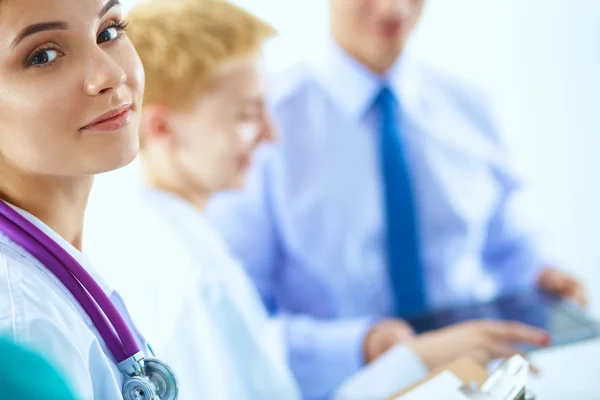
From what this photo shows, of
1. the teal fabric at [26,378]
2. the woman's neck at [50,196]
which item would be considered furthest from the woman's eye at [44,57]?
the teal fabric at [26,378]

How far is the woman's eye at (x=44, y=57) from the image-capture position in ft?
1.83

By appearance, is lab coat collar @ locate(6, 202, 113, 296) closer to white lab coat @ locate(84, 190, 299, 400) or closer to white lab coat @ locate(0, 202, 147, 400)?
white lab coat @ locate(0, 202, 147, 400)

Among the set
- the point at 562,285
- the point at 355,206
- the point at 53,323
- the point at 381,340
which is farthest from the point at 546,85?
the point at 53,323

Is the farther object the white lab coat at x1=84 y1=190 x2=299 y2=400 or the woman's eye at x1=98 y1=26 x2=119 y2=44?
the white lab coat at x1=84 y1=190 x2=299 y2=400

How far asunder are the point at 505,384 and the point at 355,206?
694 millimetres

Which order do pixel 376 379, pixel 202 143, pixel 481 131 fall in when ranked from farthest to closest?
pixel 481 131 → pixel 376 379 → pixel 202 143

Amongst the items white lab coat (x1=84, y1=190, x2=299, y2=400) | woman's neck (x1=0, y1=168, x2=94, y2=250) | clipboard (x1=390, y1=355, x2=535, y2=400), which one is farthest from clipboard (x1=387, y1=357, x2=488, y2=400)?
woman's neck (x1=0, y1=168, x2=94, y2=250)

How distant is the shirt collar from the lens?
1.34m

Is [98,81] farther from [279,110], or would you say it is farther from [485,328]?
[485,328]

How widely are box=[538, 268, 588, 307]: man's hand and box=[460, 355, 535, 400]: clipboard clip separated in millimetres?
814

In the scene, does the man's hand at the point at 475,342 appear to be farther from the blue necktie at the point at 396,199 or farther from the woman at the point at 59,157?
the woman at the point at 59,157

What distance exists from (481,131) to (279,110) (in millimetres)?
447

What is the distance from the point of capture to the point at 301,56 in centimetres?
135

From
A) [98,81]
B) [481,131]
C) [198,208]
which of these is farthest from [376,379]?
[98,81]
